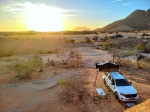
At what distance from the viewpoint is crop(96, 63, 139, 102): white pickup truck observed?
45.7ft

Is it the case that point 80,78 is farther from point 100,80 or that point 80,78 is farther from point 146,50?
point 146,50

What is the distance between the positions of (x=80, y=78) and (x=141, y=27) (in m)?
132

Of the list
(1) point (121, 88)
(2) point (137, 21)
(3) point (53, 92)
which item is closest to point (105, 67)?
(1) point (121, 88)

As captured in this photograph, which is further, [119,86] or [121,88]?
[119,86]

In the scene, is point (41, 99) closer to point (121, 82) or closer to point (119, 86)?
point (119, 86)

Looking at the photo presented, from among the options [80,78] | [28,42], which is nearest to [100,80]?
[80,78]

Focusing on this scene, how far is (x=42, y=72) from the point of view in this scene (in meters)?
23.1

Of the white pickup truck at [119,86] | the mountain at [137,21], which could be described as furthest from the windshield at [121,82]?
the mountain at [137,21]

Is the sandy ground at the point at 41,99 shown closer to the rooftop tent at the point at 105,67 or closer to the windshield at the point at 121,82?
the windshield at the point at 121,82

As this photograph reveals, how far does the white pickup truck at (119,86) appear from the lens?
548 inches

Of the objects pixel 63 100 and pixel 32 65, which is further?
pixel 32 65

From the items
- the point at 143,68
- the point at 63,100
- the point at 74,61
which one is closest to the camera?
the point at 63,100

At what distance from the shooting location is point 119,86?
1486 cm

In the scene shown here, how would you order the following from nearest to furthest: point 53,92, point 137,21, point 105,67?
point 53,92, point 105,67, point 137,21
